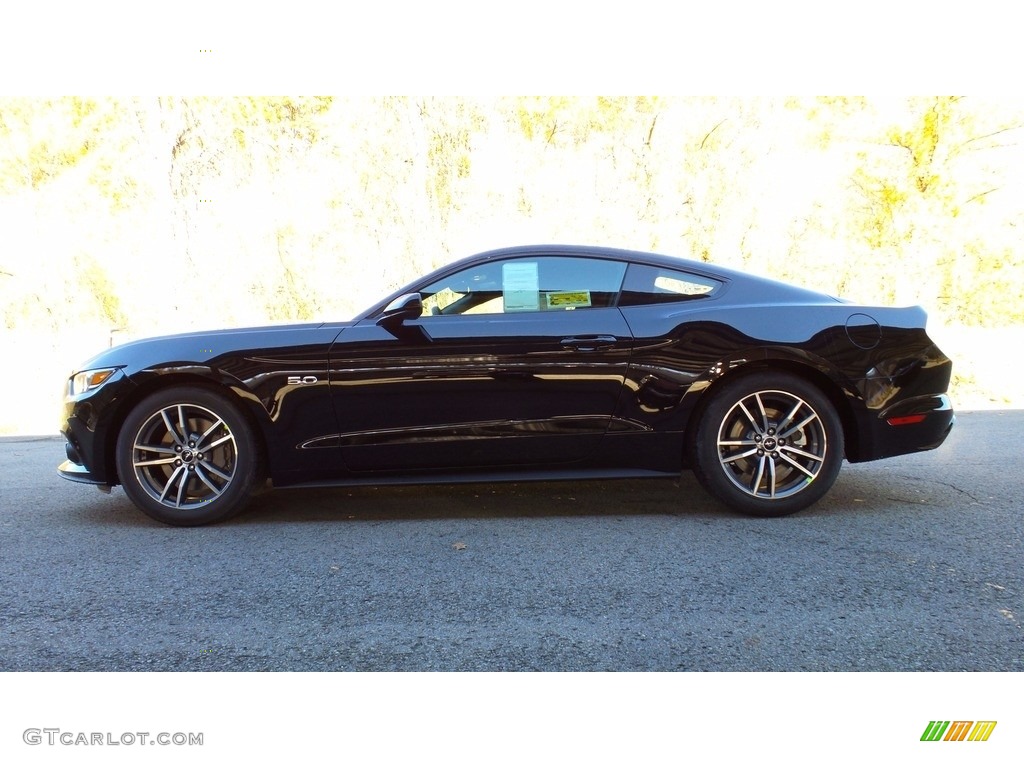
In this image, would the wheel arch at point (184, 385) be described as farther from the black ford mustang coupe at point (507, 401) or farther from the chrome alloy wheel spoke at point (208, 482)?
the chrome alloy wheel spoke at point (208, 482)

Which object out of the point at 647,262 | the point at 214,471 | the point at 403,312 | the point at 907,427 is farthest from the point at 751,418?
the point at 214,471

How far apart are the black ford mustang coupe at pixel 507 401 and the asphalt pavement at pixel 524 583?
0.26 metres

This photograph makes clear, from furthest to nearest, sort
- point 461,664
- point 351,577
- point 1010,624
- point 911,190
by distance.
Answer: point 911,190
point 351,577
point 1010,624
point 461,664

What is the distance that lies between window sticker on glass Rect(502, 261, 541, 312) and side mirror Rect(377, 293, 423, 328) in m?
0.44

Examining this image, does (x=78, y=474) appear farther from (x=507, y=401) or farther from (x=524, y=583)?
(x=524, y=583)

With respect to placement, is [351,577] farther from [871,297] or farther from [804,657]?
[871,297]

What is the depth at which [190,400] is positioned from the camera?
3.83 meters

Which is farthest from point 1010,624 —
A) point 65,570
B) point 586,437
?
point 65,570

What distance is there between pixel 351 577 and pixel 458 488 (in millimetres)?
1741

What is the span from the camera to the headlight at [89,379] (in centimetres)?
384

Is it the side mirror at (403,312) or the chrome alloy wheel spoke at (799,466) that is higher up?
the side mirror at (403,312)
